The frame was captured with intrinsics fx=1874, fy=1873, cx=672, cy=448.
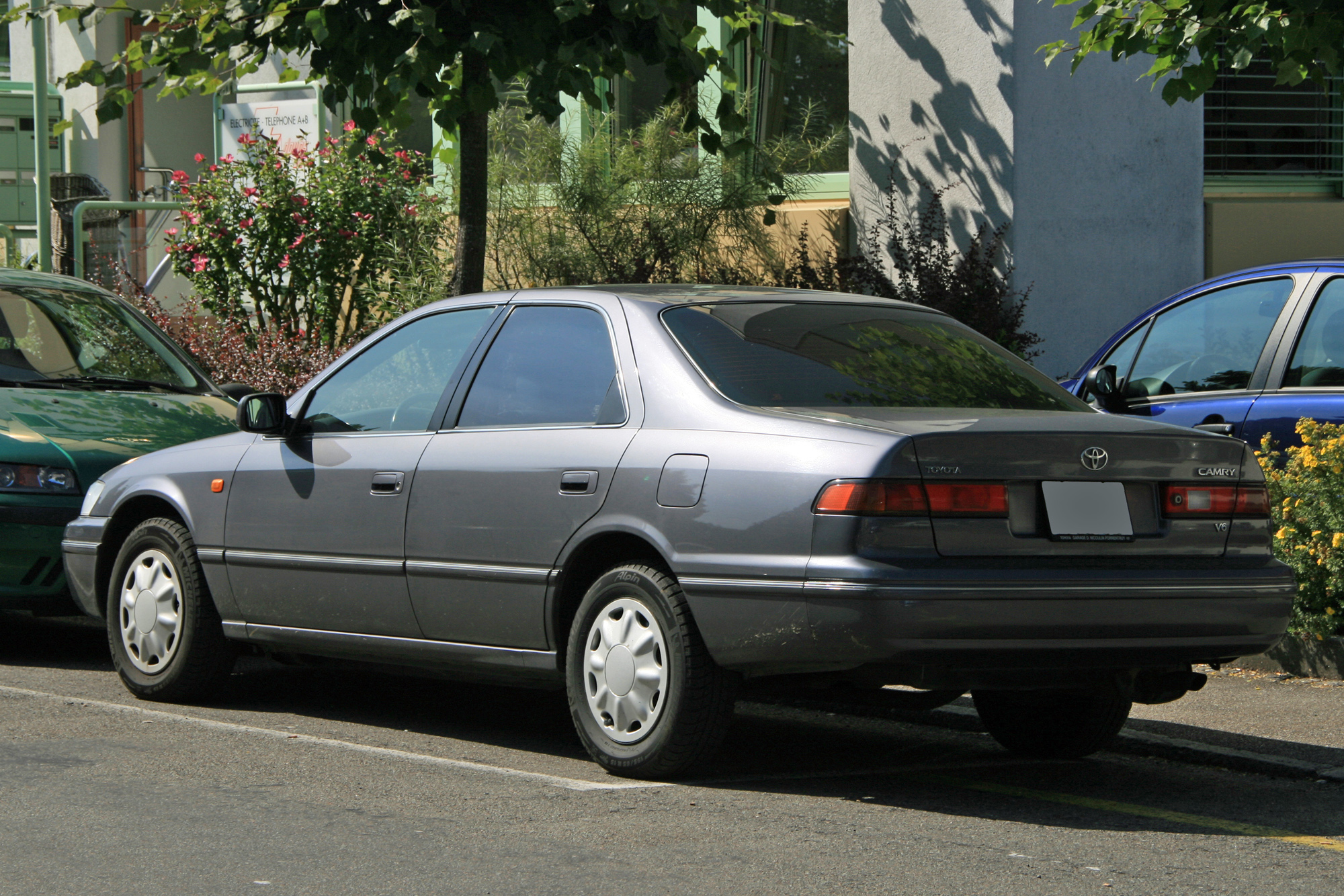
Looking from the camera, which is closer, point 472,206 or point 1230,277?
point 1230,277

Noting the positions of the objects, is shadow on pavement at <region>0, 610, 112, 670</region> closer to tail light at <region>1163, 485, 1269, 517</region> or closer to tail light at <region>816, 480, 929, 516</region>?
tail light at <region>816, 480, 929, 516</region>

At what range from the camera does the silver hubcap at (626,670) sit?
5621 millimetres

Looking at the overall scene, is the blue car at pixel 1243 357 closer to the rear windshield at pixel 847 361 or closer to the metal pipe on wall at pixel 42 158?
the rear windshield at pixel 847 361

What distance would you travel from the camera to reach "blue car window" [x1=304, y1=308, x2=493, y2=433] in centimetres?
664

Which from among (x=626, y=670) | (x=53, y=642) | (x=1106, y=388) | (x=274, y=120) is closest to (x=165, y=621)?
(x=53, y=642)

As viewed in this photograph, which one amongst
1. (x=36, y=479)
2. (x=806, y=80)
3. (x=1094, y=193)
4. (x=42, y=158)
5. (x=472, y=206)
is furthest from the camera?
(x=42, y=158)

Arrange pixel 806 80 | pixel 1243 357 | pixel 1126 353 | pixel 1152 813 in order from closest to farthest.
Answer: pixel 1152 813 → pixel 1243 357 → pixel 1126 353 → pixel 806 80

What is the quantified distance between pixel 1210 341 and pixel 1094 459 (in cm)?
369

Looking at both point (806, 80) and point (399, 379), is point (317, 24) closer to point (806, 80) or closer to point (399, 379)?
point (399, 379)

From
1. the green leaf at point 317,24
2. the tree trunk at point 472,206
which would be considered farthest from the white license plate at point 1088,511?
the tree trunk at point 472,206

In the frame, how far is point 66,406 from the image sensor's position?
348 inches

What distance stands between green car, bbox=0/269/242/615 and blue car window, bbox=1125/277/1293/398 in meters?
4.49

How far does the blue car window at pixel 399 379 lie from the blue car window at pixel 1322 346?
3763 mm

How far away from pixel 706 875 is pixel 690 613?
41.6 inches
